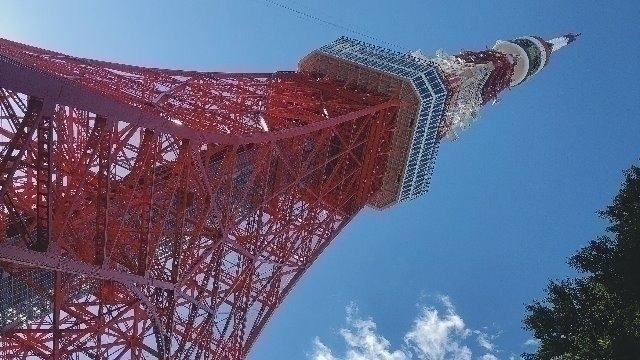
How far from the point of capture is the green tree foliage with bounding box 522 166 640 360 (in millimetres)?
7749

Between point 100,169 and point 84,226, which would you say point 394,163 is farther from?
point 100,169

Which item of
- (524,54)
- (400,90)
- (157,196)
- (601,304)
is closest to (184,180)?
(157,196)

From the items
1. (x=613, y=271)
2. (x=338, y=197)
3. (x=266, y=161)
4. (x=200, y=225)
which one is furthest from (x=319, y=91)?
(x=613, y=271)

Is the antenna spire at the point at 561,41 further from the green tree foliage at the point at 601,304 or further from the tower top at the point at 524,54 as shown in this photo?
the green tree foliage at the point at 601,304

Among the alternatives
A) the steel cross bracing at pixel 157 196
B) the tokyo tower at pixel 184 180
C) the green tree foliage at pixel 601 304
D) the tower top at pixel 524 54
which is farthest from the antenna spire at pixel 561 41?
the green tree foliage at pixel 601 304

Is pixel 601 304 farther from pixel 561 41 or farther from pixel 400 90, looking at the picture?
pixel 561 41

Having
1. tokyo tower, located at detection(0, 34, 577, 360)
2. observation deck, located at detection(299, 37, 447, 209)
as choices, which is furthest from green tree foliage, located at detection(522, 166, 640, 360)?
observation deck, located at detection(299, 37, 447, 209)

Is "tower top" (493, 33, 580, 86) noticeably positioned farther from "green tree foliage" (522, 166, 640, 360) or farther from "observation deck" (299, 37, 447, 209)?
"green tree foliage" (522, 166, 640, 360)

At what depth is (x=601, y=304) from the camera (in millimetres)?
8375

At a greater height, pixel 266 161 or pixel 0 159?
pixel 266 161

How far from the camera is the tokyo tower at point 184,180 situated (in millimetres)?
7102

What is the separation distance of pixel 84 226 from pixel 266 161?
20.1 feet

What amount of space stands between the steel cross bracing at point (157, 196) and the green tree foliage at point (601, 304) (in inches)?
210

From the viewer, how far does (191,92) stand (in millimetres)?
15672
